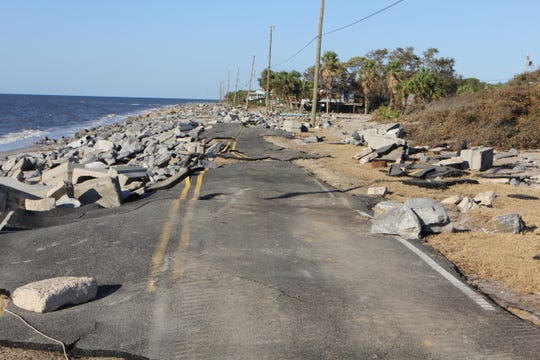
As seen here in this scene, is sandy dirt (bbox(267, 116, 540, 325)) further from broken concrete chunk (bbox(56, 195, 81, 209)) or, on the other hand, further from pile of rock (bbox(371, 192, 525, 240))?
broken concrete chunk (bbox(56, 195, 81, 209))

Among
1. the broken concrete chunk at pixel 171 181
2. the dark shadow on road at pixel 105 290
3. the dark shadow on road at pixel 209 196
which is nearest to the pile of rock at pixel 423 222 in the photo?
the dark shadow on road at pixel 209 196

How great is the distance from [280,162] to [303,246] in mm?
11794

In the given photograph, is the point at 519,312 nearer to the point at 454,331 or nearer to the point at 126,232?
the point at 454,331

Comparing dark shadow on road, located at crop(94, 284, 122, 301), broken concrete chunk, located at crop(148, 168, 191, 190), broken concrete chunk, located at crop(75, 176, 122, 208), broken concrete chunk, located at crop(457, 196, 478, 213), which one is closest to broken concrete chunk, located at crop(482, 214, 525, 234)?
broken concrete chunk, located at crop(457, 196, 478, 213)

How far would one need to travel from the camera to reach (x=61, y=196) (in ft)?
38.1

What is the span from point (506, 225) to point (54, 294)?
23.4 feet

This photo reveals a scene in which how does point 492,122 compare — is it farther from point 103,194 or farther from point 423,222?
point 103,194

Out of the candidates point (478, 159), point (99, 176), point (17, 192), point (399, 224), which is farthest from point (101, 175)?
point (478, 159)

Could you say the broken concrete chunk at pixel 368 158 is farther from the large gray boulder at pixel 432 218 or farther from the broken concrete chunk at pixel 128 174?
the large gray boulder at pixel 432 218

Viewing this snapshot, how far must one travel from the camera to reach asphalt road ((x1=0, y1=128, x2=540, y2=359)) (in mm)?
4488

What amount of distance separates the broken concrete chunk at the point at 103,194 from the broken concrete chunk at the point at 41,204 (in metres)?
0.61

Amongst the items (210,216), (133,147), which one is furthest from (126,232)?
(133,147)

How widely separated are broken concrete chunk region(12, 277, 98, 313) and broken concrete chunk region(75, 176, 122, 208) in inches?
222

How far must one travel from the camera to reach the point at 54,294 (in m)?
5.04
